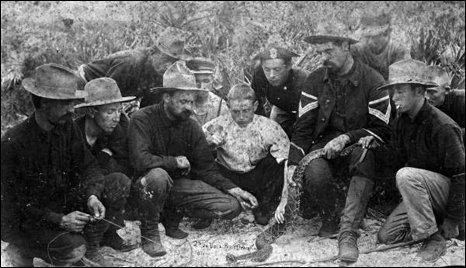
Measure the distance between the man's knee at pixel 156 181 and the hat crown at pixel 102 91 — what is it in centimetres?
54

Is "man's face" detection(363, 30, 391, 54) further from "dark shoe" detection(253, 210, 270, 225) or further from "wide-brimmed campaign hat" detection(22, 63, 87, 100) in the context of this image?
"wide-brimmed campaign hat" detection(22, 63, 87, 100)

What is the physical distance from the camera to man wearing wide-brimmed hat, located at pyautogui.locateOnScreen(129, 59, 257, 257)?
4641 millimetres

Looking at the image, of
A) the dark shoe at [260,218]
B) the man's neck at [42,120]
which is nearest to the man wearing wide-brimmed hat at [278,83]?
the dark shoe at [260,218]

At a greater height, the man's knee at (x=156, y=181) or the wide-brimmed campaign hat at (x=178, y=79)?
the wide-brimmed campaign hat at (x=178, y=79)

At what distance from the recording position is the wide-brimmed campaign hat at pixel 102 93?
4590mm

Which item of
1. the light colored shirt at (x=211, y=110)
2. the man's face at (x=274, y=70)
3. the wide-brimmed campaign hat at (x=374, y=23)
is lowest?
the light colored shirt at (x=211, y=110)

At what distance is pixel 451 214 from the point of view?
4621 mm

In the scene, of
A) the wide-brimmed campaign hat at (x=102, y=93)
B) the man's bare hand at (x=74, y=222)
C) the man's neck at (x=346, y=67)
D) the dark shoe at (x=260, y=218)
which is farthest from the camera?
the dark shoe at (x=260, y=218)

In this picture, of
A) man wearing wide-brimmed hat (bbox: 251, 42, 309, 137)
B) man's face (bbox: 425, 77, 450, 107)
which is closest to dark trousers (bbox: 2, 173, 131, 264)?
man wearing wide-brimmed hat (bbox: 251, 42, 309, 137)

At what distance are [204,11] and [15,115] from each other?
1.51 meters

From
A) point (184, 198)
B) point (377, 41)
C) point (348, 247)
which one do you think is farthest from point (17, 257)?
point (377, 41)

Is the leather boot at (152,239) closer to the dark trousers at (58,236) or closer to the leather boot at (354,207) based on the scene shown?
the dark trousers at (58,236)

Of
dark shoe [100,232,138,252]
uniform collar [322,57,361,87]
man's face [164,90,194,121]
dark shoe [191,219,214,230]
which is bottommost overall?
dark shoe [100,232,138,252]

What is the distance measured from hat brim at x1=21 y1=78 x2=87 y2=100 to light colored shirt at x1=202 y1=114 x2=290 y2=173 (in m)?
0.91
